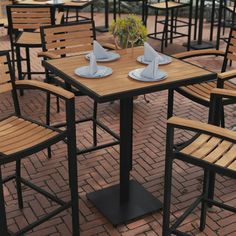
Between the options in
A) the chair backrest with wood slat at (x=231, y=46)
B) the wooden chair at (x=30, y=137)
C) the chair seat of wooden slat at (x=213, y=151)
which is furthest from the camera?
the chair backrest with wood slat at (x=231, y=46)

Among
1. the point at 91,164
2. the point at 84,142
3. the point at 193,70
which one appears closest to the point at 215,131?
the point at 193,70

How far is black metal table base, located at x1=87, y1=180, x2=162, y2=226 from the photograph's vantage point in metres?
2.93

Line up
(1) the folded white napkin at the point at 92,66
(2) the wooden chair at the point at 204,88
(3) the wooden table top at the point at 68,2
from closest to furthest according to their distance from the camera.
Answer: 1. (1) the folded white napkin at the point at 92,66
2. (2) the wooden chair at the point at 204,88
3. (3) the wooden table top at the point at 68,2

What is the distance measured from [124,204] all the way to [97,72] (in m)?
0.92

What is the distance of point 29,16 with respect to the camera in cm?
485

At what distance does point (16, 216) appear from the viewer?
2.96 meters

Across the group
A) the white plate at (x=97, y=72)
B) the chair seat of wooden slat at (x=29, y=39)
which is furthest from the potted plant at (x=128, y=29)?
the chair seat of wooden slat at (x=29, y=39)

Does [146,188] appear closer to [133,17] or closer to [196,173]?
[196,173]

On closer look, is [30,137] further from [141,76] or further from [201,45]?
[201,45]

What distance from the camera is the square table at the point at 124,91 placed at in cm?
253

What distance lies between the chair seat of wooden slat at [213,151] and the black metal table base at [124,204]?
0.71 m

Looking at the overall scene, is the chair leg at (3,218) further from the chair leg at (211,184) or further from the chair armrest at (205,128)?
the chair leg at (211,184)

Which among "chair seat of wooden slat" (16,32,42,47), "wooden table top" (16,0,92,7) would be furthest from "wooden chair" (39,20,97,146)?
"wooden table top" (16,0,92,7)

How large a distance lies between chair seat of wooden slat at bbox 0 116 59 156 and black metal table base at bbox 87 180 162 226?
27.4 inches
